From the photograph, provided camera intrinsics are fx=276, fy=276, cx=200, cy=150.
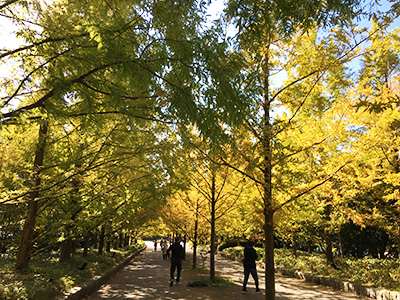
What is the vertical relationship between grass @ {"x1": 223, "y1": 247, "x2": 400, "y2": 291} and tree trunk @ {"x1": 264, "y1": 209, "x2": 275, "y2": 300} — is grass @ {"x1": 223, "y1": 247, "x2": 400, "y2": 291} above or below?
below

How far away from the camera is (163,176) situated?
20.0 ft

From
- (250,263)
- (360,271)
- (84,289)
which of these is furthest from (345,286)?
(84,289)

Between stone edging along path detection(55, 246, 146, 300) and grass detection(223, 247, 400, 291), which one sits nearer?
stone edging along path detection(55, 246, 146, 300)

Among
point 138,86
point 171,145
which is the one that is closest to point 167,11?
point 138,86

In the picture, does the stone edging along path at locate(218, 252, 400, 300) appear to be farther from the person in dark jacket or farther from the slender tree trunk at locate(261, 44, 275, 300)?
the slender tree trunk at locate(261, 44, 275, 300)

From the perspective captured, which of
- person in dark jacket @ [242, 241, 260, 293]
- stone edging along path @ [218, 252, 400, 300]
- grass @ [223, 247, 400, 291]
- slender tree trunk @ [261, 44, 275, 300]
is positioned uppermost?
slender tree trunk @ [261, 44, 275, 300]

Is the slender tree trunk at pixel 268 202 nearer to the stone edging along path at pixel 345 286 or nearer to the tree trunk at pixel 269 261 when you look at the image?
the tree trunk at pixel 269 261

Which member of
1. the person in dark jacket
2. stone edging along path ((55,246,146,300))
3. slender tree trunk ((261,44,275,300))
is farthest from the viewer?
the person in dark jacket

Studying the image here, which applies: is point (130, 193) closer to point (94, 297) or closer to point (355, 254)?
point (94, 297)

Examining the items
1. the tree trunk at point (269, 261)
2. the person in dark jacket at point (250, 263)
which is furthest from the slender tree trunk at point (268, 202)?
the person in dark jacket at point (250, 263)

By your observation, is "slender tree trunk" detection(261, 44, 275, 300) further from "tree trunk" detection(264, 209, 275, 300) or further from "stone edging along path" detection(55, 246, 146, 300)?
"stone edging along path" detection(55, 246, 146, 300)

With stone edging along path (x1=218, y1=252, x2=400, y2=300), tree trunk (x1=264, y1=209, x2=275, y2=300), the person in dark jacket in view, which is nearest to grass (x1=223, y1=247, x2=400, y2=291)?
Result: stone edging along path (x1=218, y1=252, x2=400, y2=300)

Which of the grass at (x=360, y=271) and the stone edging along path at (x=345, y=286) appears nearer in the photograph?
the stone edging along path at (x=345, y=286)

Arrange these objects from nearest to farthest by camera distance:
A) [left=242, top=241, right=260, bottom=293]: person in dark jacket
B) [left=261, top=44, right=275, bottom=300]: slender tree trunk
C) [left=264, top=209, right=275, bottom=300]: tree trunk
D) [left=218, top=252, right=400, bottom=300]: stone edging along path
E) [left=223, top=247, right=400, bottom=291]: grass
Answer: [left=261, top=44, right=275, bottom=300]: slender tree trunk → [left=264, top=209, right=275, bottom=300]: tree trunk → [left=218, top=252, right=400, bottom=300]: stone edging along path → [left=223, top=247, right=400, bottom=291]: grass → [left=242, top=241, right=260, bottom=293]: person in dark jacket
